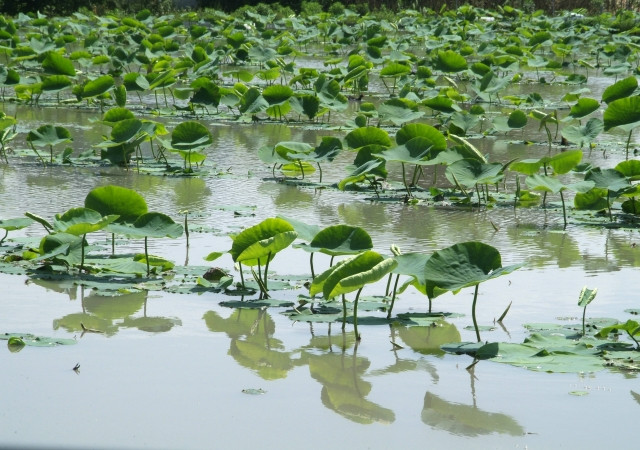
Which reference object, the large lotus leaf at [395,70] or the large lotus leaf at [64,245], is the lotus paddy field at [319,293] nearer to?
the large lotus leaf at [64,245]

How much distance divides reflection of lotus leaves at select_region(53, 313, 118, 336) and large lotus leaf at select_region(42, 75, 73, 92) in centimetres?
409

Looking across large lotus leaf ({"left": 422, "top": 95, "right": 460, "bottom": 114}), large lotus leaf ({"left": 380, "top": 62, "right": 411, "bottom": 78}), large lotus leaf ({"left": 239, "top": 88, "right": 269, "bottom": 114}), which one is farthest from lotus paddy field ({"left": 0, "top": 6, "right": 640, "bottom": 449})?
large lotus leaf ({"left": 380, "top": 62, "right": 411, "bottom": 78})

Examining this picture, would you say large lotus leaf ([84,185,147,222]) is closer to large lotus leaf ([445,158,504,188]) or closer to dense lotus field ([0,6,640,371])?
dense lotus field ([0,6,640,371])

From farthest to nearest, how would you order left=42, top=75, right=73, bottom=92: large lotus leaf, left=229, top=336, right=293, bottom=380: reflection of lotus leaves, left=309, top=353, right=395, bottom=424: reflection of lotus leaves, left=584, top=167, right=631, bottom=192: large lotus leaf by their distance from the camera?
left=42, top=75, right=73, bottom=92: large lotus leaf < left=584, top=167, right=631, bottom=192: large lotus leaf < left=229, top=336, right=293, bottom=380: reflection of lotus leaves < left=309, top=353, right=395, bottom=424: reflection of lotus leaves

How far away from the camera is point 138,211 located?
3.39m

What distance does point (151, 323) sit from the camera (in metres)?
2.87

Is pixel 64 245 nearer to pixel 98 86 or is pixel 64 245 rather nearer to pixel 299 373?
pixel 299 373

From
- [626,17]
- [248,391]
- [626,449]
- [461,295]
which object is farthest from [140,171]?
[626,17]

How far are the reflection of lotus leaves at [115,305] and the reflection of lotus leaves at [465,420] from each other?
996 millimetres

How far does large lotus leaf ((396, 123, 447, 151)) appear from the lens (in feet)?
14.8

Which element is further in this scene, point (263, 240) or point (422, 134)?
point (422, 134)

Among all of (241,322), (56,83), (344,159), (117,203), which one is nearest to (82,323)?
(241,322)

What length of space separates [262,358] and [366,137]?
2.27 m

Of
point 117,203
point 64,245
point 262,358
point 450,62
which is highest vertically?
point 450,62
